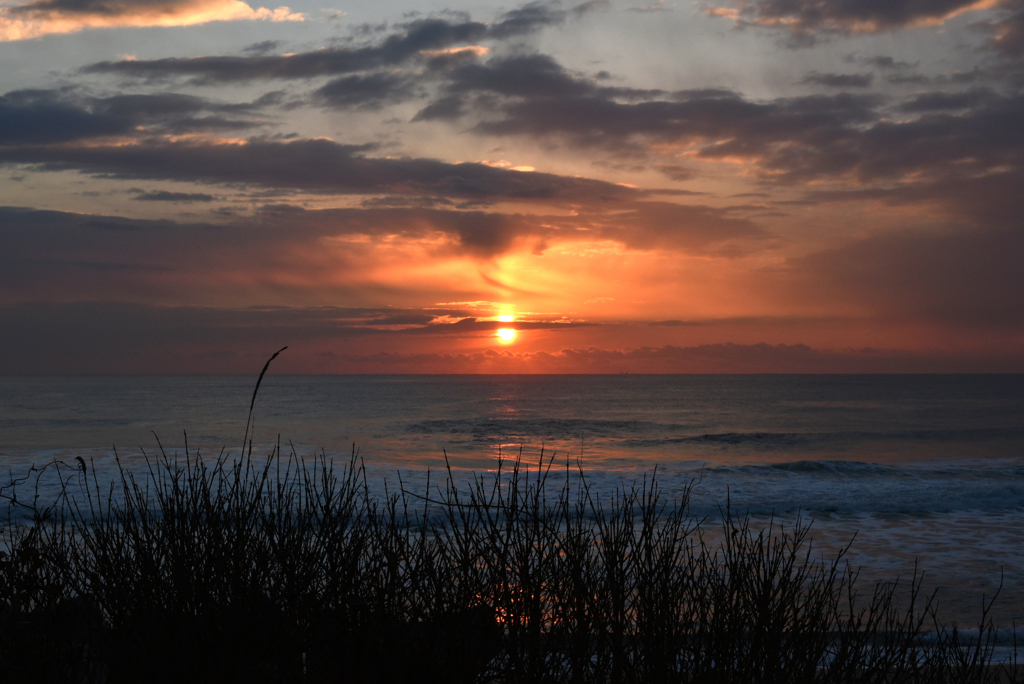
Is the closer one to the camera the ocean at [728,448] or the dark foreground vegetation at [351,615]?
the dark foreground vegetation at [351,615]

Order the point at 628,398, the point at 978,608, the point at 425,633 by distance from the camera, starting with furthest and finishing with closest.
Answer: the point at 628,398 → the point at 978,608 → the point at 425,633

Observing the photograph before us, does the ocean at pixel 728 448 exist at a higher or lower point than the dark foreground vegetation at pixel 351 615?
lower

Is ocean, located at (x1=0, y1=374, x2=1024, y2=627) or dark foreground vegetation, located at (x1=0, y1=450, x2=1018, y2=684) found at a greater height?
dark foreground vegetation, located at (x1=0, y1=450, x2=1018, y2=684)

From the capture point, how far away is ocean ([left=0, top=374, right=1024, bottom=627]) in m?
20.7

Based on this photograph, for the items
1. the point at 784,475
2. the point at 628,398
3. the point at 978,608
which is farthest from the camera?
the point at 628,398

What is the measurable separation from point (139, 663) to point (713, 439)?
59358mm

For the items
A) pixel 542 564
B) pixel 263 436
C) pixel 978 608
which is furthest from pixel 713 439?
pixel 542 564

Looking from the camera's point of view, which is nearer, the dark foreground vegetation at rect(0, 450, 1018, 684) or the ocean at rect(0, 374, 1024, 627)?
the dark foreground vegetation at rect(0, 450, 1018, 684)

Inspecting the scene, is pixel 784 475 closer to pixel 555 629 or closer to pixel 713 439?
pixel 713 439

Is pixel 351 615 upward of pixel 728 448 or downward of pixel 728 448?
upward

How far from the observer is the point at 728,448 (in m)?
54.5

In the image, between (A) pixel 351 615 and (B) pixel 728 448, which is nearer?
(A) pixel 351 615

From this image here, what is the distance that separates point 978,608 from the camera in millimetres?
14273

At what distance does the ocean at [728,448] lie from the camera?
814 inches
